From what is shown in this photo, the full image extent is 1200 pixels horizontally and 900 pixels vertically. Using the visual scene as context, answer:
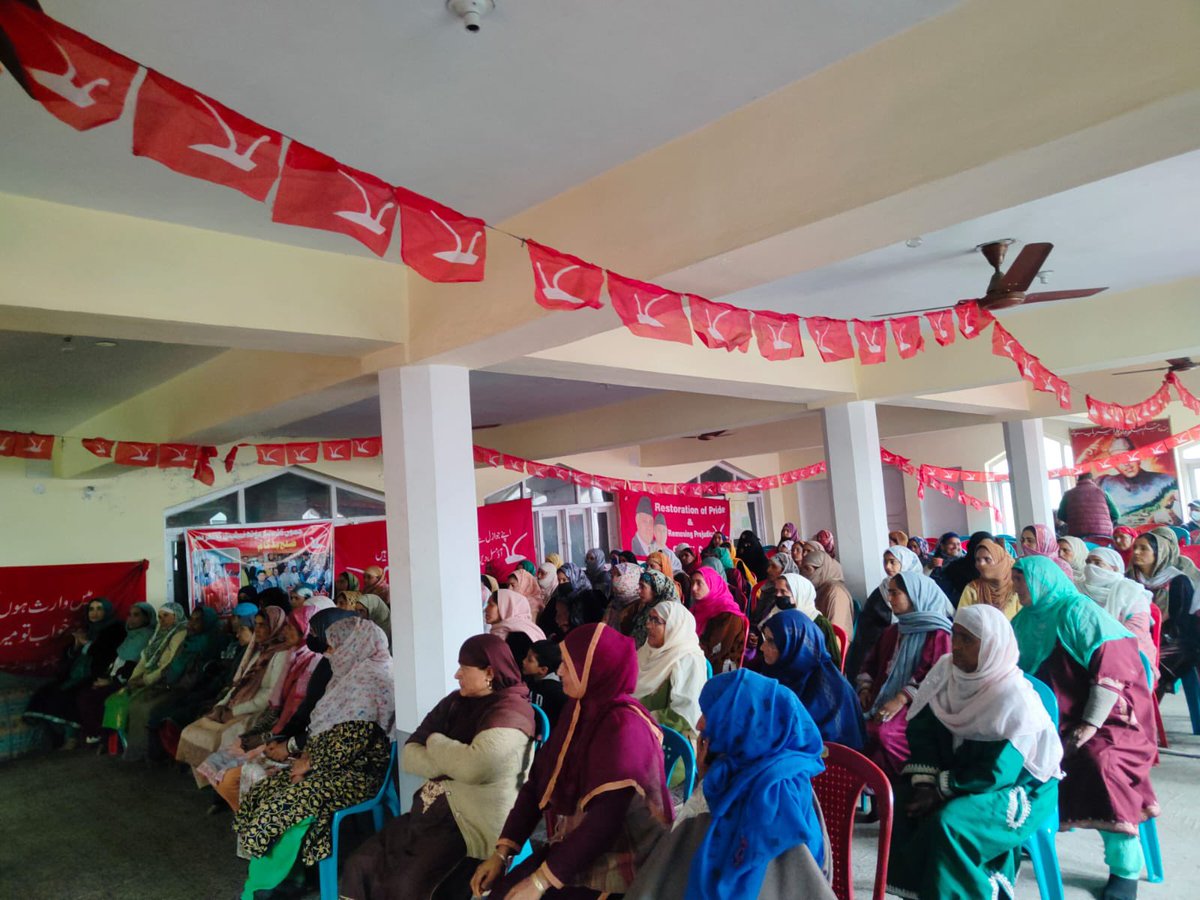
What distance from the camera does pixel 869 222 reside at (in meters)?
2.41

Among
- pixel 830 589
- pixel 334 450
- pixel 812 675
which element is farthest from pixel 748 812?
pixel 334 450

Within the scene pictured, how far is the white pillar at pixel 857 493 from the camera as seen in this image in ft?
21.1

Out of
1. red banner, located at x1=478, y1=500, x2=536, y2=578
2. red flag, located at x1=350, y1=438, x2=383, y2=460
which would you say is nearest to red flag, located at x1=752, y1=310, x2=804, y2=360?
red flag, located at x1=350, y1=438, x2=383, y2=460

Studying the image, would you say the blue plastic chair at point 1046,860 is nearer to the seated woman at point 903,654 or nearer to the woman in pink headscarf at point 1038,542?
the seated woman at point 903,654

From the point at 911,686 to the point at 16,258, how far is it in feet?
12.4

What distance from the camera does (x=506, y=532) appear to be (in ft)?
33.0

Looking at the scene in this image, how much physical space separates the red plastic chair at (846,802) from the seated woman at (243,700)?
3355mm

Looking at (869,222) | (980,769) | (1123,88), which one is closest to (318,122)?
(869,222)

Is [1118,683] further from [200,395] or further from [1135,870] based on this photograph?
[200,395]

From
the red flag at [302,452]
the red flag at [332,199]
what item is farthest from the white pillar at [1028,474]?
the red flag at [332,199]

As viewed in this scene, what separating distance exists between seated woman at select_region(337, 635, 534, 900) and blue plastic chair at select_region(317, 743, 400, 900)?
0.43m

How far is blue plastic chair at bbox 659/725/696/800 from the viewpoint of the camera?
8.39 ft

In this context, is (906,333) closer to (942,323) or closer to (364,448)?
(942,323)

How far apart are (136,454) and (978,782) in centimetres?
611
